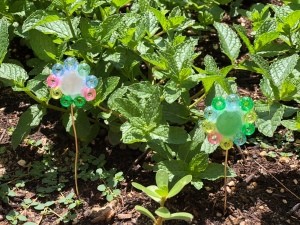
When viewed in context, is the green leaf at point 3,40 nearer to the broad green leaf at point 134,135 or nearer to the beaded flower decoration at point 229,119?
the broad green leaf at point 134,135

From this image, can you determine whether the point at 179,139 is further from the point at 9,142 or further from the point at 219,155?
the point at 9,142

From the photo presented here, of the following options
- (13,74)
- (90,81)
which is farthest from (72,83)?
(13,74)

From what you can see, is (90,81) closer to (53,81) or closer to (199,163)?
(53,81)

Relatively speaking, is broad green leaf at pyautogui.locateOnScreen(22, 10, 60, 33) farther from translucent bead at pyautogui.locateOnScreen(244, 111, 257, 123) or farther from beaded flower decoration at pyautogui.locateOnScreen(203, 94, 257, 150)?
translucent bead at pyautogui.locateOnScreen(244, 111, 257, 123)

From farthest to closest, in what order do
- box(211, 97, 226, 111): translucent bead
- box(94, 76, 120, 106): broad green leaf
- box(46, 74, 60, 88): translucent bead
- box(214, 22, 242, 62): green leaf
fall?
box(214, 22, 242, 62): green leaf → box(94, 76, 120, 106): broad green leaf → box(46, 74, 60, 88): translucent bead → box(211, 97, 226, 111): translucent bead

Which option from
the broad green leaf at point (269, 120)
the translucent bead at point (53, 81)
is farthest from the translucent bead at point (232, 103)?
the translucent bead at point (53, 81)

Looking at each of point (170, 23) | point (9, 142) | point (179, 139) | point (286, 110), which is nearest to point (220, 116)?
point (179, 139)

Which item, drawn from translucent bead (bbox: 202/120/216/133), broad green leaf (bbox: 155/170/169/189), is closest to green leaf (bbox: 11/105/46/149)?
broad green leaf (bbox: 155/170/169/189)
